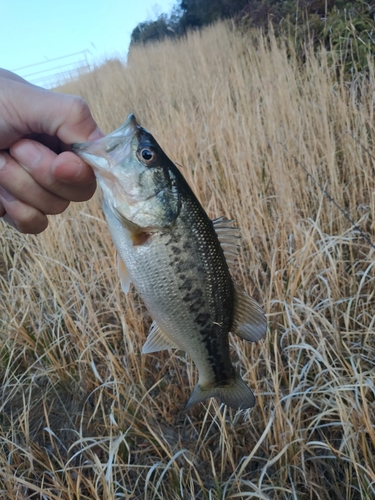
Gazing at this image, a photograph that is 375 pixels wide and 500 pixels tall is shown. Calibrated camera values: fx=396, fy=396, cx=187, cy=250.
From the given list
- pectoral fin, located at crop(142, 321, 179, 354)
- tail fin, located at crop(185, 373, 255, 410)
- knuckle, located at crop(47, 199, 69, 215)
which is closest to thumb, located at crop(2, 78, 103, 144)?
knuckle, located at crop(47, 199, 69, 215)

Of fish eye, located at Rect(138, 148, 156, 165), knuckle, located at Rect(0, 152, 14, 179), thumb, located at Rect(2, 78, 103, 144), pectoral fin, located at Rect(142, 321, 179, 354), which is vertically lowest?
pectoral fin, located at Rect(142, 321, 179, 354)

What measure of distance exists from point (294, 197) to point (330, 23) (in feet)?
10.5

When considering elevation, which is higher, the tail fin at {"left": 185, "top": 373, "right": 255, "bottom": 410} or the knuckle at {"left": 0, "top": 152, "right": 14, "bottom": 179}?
the knuckle at {"left": 0, "top": 152, "right": 14, "bottom": 179}

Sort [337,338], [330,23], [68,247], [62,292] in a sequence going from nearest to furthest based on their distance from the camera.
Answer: [337,338]
[62,292]
[68,247]
[330,23]

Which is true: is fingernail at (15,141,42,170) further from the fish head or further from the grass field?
the grass field

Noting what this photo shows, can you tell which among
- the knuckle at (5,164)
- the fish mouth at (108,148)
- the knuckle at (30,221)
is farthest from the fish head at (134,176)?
the knuckle at (30,221)

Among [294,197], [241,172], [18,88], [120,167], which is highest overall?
[18,88]

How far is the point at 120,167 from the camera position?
3.47 ft

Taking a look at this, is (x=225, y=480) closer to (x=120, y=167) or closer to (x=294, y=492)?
(x=294, y=492)

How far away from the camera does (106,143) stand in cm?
105

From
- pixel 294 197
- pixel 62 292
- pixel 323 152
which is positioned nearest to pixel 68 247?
pixel 62 292

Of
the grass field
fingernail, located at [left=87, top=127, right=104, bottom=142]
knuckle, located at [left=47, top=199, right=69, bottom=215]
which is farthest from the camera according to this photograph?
the grass field

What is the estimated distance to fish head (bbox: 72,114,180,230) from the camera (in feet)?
3.42

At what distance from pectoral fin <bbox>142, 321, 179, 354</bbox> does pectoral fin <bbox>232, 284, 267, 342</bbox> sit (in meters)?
0.19
